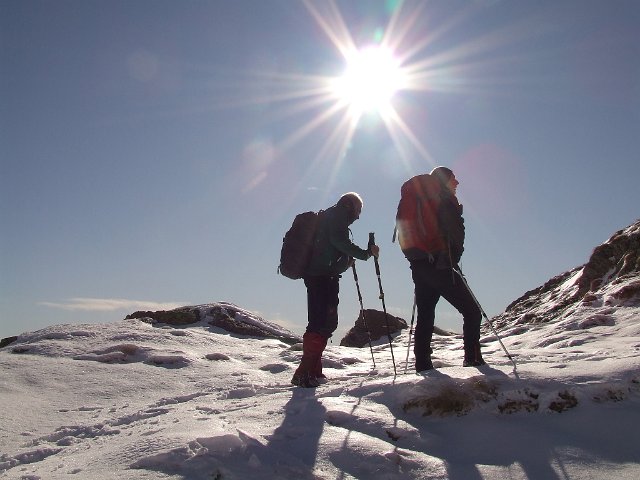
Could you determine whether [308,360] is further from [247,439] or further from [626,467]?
[626,467]

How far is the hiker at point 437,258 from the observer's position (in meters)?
6.49

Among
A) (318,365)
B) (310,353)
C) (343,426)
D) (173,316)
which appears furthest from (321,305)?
(173,316)

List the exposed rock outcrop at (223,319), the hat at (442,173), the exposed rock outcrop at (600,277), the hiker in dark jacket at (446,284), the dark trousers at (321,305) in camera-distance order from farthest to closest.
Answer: the exposed rock outcrop at (223,319) < the exposed rock outcrop at (600,277) < the dark trousers at (321,305) < the hat at (442,173) < the hiker in dark jacket at (446,284)

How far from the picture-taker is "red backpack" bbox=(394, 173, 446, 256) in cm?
662

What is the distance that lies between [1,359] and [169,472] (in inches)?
304

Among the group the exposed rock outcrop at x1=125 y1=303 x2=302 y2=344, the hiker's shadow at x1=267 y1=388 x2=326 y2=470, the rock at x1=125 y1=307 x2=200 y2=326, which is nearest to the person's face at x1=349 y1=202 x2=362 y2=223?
the hiker's shadow at x1=267 y1=388 x2=326 y2=470

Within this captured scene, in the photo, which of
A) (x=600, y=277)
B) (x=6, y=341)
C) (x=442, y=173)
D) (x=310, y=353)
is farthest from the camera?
(x=600, y=277)

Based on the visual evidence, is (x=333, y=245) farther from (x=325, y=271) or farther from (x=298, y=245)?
(x=298, y=245)

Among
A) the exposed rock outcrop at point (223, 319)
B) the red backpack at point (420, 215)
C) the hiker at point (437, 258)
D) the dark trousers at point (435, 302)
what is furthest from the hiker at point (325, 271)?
the exposed rock outcrop at point (223, 319)

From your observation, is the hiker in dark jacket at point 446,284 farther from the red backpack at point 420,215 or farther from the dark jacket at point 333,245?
the dark jacket at point 333,245

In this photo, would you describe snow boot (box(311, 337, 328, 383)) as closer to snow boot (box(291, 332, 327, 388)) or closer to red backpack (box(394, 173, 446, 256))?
snow boot (box(291, 332, 327, 388))

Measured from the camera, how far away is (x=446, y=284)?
6516 mm

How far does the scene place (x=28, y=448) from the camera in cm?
457

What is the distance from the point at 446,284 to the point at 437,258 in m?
0.39
